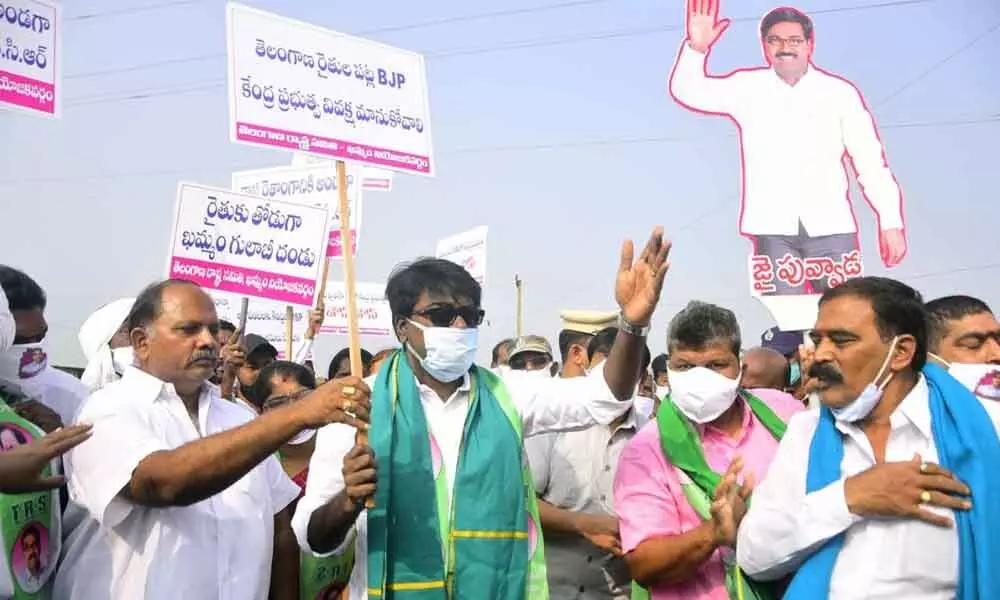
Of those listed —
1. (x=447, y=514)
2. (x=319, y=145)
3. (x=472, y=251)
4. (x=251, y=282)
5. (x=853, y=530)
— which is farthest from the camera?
(x=472, y=251)

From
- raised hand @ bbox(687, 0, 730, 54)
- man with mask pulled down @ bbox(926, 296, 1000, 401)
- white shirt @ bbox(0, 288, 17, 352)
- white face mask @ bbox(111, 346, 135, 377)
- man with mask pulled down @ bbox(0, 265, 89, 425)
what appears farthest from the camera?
raised hand @ bbox(687, 0, 730, 54)

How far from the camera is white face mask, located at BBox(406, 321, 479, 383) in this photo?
10.6 feet

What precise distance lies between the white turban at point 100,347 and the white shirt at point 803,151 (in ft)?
12.7

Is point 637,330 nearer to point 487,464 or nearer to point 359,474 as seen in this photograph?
point 487,464

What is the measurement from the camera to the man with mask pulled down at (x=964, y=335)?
3.75 metres

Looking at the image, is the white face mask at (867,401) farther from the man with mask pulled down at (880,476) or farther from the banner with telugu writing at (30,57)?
the banner with telugu writing at (30,57)

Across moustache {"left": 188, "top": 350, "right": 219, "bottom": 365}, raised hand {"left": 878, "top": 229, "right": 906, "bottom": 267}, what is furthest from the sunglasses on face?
moustache {"left": 188, "top": 350, "right": 219, "bottom": 365}

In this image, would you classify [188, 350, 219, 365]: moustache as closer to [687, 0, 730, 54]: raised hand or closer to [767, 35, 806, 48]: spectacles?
[687, 0, 730, 54]: raised hand

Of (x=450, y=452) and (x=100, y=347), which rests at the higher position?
(x=100, y=347)

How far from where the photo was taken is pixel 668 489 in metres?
3.38

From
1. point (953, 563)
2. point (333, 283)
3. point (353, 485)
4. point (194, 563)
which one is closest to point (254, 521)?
point (194, 563)

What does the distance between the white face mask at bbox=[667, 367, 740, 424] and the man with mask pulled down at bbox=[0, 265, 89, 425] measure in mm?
2160

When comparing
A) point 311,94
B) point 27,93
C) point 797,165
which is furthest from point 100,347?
point 797,165

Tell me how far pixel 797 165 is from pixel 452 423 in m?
4.08
